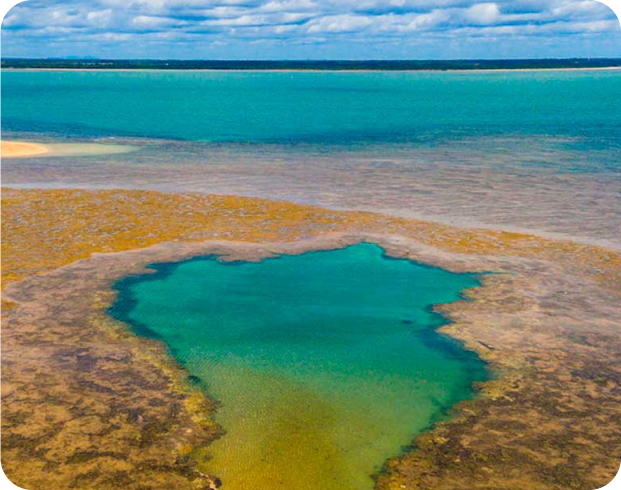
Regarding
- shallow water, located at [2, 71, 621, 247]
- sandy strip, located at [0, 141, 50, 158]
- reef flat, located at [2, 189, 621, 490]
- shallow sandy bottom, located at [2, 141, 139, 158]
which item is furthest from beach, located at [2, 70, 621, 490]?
shallow sandy bottom, located at [2, 141, 139, 158]

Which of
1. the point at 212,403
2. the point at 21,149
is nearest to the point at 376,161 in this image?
the point at 21,149

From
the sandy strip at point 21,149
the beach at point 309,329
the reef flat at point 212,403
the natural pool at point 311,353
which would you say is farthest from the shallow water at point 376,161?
the natural pool at point 311,353

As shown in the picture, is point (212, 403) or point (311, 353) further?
point (311, 353)

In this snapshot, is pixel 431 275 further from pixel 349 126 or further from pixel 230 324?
pixel 349 126

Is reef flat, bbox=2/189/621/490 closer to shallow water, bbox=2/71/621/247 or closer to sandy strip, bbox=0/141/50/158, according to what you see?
shallow water, bbox=2/71/621/247

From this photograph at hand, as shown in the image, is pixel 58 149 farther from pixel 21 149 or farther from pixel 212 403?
pixel 212 403

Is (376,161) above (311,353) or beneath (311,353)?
above
